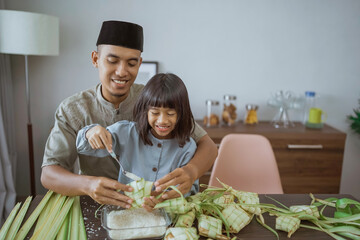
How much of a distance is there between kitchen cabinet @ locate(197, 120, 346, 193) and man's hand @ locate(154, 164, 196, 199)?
4.92ft

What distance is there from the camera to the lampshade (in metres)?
2.27

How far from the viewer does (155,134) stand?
4.67 ft

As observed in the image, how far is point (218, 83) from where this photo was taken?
10.3ft

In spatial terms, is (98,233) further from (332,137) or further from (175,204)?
(332,137)

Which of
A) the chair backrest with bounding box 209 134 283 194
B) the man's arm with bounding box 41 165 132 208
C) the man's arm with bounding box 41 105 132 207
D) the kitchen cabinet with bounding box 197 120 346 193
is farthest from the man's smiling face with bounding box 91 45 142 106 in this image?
the kitchen cabinet with bounding box 197 120 346 193

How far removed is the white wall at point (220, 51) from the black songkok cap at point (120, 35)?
1541 mm

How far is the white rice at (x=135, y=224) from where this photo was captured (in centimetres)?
99

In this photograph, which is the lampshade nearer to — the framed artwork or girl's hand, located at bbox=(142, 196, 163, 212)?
the framed artwork

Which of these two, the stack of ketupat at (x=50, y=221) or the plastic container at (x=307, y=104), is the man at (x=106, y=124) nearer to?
the stack of ketupat at (x=50, y=221)

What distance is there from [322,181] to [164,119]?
85.3 inches

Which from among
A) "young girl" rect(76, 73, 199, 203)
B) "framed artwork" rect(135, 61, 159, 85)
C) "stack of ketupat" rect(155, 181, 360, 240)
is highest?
"framed artwork" rect(135, 61, 159, 85)

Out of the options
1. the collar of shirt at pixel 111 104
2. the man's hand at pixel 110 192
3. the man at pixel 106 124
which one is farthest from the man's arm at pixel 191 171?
the collar of shirt at pixel 111 104

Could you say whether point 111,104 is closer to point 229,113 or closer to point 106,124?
point 106,124

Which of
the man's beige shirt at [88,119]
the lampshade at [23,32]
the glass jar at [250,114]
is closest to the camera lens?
the man's beige shirt at [88,119]
